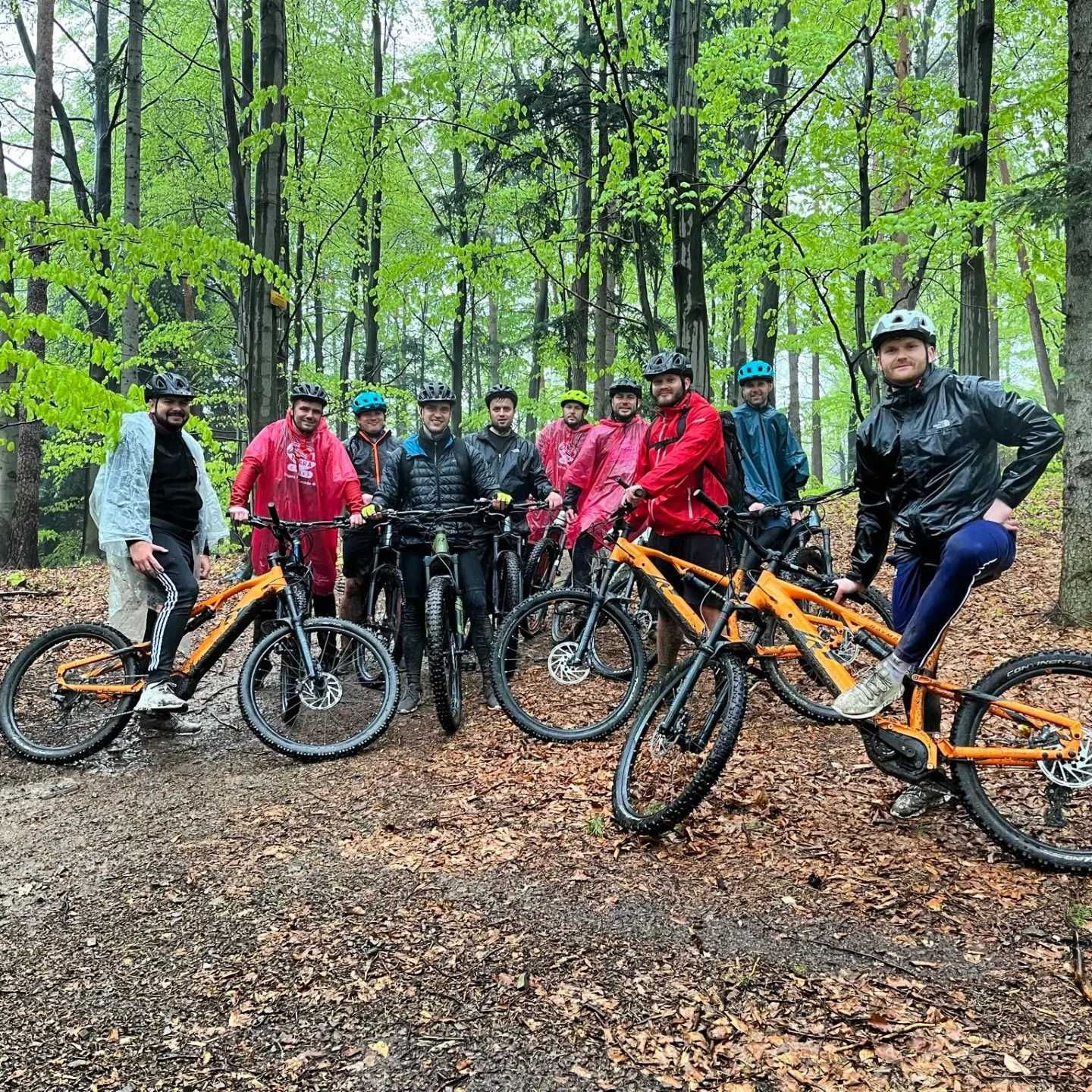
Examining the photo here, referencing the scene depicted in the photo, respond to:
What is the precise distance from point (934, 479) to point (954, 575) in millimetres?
482

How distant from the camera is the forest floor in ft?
7.52

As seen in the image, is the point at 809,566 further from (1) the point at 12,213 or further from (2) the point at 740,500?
(1) the point at 12,213

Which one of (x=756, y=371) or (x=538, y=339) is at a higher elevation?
(x=538, y=339)

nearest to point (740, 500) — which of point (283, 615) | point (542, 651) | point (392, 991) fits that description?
point (542, 651)

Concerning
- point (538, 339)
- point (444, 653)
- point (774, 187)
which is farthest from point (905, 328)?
point (538, 339)

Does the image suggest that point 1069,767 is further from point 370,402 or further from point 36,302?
point 36,302

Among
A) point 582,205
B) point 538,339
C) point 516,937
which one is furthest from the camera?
point 582,205

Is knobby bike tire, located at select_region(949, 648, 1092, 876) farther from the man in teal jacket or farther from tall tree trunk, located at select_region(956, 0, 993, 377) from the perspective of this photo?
tall tree trunk, located at select_region(956, 0, 993, 377)

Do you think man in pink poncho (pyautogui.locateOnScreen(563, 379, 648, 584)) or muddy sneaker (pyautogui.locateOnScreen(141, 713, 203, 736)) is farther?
man in pink poncho (pyautogui.locateOnScreen(563, 379, 648, 584))

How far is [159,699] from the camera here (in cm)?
475

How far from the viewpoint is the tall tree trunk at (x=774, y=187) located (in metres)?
9.72

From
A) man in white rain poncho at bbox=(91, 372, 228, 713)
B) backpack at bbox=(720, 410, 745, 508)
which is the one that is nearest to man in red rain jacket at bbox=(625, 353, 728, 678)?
backpack at bbox=(720, 410, 745, 508)

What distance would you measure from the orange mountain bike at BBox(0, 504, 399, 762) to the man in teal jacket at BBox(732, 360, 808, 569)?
3.48 m

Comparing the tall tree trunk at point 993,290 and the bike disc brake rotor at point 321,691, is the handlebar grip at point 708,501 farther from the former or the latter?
the tall tree trunk at point 993,290
